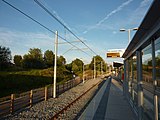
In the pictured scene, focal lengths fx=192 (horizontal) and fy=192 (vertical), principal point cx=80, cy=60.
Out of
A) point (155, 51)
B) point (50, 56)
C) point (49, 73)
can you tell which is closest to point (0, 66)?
point (49, 73)

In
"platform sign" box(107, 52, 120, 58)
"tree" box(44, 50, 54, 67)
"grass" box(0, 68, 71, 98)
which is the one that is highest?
"tree" box(44, 50, 54, 67)

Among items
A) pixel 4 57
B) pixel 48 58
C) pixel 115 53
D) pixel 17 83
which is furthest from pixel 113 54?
pixel 48 58

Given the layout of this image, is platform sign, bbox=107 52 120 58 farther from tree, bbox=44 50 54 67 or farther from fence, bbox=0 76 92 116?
tree, bbox=44 50 54 67

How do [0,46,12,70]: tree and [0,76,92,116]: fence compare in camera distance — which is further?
Answer: [0,46,12,70]: tree

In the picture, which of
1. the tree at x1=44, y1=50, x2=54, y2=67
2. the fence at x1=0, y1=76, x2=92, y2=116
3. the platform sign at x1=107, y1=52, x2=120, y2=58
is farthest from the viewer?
the tree at x1=44, y1=50, x2=54, y2=67

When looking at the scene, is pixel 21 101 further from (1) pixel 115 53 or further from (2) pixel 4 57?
(2) pixel 4 57

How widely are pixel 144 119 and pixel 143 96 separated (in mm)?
850

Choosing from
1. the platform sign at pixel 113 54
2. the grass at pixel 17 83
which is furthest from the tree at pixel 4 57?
the platform sign at pixel 113 54

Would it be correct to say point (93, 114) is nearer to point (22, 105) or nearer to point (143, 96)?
point (143, 96)

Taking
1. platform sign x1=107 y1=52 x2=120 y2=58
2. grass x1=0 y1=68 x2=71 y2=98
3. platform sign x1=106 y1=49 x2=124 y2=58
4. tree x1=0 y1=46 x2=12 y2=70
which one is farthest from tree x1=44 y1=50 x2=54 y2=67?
platform sign x1=106 y1=49 x2=124 y2=58

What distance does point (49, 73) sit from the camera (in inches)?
2210

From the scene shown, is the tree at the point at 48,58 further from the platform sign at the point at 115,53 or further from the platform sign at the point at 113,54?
the platform sign at the point at 115,53

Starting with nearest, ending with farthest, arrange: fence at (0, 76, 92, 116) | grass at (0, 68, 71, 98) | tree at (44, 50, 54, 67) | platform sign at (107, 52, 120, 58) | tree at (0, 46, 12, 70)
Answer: fence at (0, 76, 92, 116) → platform sign at (107, 52, 120, 58) → grass at (0, 68, 71, 98) → tree at (0, 46, 12, 70) → tree at (44, 50, 54, 67)

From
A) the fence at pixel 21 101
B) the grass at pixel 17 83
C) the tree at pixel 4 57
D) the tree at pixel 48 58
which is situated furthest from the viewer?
the tree at pixel 48 58
